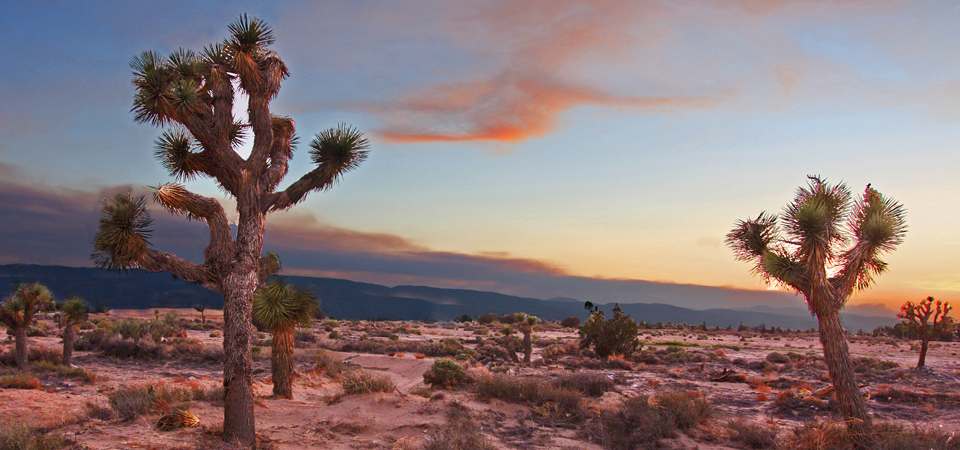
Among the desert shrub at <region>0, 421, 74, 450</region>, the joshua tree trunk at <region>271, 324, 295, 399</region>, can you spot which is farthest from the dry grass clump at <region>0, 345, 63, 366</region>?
the desert shrub at <region>0, 421, 74, 450</region>

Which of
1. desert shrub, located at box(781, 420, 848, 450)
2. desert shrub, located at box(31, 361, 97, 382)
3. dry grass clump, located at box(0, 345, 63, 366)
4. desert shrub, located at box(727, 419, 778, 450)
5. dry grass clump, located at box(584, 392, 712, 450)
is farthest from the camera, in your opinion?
dry grass clump, located at box(0, 345, 63, 366)

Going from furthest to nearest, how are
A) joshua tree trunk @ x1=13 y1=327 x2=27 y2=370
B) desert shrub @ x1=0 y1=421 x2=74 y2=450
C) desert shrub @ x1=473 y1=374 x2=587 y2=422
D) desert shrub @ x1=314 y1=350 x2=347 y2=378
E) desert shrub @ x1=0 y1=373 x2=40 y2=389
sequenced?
desert shrub @ x1=314 y1=350 x2=347 y2=378 < joshua tree trunk @ x1=13 y1=327 x2=27 y2=370 < desert shrub @ x1=0 y1=373 x2=40 y2=389 < desert shrub @ x1=473 y1=374 x2=587 y2=422 < desert shrub @ x1=0 y1=421 x2=74 y2=450

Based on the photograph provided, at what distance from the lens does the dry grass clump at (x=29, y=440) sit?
877cm

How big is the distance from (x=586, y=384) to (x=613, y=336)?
1346 centimetres

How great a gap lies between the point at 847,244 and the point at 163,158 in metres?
15.7

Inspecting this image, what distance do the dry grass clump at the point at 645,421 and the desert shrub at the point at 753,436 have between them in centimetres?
94

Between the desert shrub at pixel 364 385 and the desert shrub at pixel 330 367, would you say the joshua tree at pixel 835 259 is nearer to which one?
the desert shrub at pixel 364 385

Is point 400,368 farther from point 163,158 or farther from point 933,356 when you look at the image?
point 933,356

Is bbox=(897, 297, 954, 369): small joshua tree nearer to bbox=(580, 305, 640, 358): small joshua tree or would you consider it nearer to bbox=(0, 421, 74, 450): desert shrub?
bbox=(580, 305, 640, 358): small joshua tree

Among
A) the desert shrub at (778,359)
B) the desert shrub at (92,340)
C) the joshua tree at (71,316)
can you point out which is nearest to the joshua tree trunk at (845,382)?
the desert shrub at (778,359)

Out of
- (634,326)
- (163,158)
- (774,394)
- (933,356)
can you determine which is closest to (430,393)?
(163,158)

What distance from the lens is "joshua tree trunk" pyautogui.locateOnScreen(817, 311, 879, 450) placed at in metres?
10.6

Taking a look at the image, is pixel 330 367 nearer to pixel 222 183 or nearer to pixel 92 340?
pixel 222 183

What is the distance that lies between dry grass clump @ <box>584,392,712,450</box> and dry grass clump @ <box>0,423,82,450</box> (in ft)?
35.7
